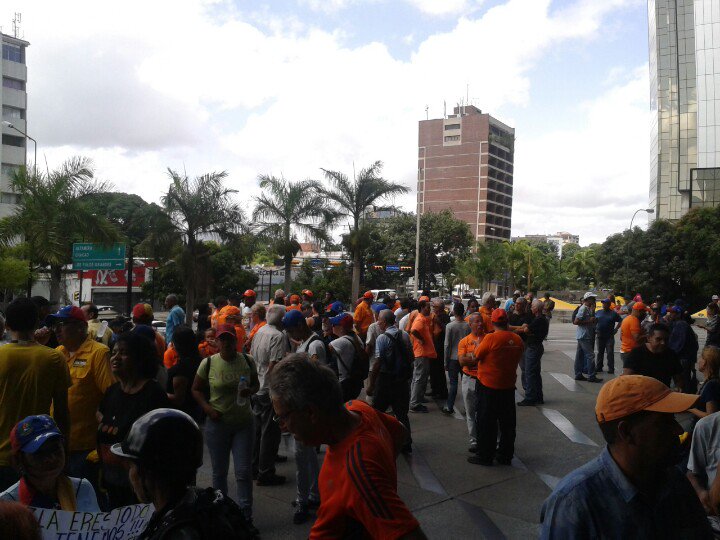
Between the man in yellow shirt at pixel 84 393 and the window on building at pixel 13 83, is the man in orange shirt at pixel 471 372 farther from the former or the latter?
the window on building at pixel 13 83

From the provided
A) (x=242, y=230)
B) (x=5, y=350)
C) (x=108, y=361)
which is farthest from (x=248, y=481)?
(x=242, y=230)

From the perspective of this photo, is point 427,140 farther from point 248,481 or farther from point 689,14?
point 248,481

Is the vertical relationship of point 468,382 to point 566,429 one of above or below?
above

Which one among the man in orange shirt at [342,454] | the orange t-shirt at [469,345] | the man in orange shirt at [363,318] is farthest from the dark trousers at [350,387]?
the man in orange shirt at [363,318]

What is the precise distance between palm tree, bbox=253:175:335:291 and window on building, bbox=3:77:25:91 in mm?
40421

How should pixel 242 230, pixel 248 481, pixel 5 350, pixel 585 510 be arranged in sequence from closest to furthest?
pixel 585 510
pixel 5 350
pixel 248 481
pixel 242 230

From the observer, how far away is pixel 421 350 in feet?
32.4

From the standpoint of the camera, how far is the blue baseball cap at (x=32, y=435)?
110 inches

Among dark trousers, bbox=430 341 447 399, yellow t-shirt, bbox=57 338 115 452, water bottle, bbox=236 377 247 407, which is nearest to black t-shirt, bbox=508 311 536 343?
dark trousers, bbox=430 341 447 399

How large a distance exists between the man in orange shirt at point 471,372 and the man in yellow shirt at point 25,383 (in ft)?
16.3

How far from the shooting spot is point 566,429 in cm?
911

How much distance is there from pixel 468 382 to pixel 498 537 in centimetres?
279

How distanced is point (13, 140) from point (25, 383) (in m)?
61.1

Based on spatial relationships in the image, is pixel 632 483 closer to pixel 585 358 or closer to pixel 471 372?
pixel 471 372
